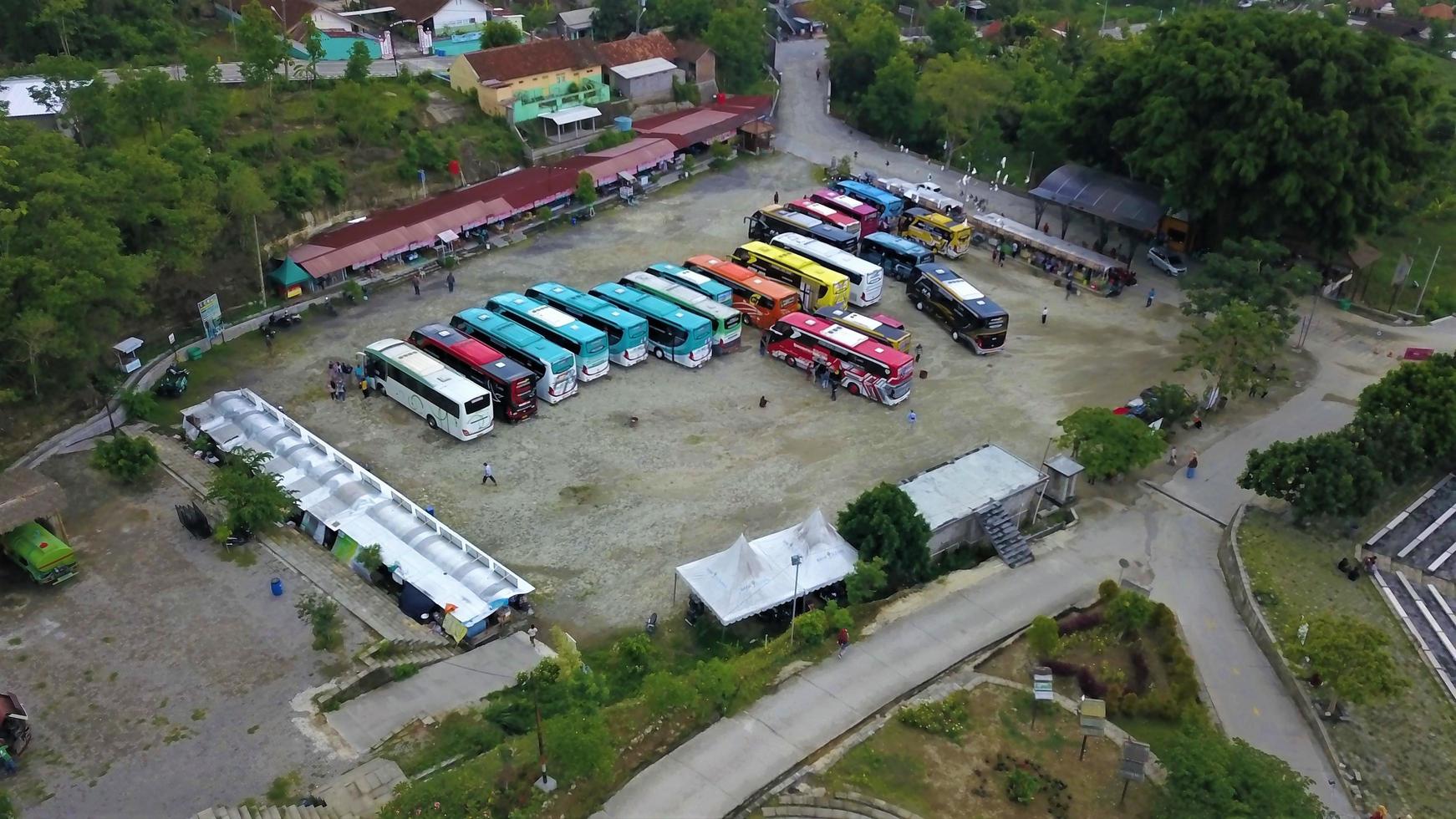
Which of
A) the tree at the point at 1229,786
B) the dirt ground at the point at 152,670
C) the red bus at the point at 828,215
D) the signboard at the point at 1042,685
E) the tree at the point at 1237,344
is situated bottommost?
the dirt ground at the point at 152,670

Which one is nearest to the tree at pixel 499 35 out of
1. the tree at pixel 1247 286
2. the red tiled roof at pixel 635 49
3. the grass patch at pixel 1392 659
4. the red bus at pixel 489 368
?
the red tiled roof at pixel 635 49

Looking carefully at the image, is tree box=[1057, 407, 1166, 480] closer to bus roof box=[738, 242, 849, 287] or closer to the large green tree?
bus roof box=[738, 242, 849, 287]

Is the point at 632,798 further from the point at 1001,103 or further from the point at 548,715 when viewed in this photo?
the point at 1001,103

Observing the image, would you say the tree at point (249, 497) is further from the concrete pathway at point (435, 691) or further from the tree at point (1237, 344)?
the tree at point (1237, 344)

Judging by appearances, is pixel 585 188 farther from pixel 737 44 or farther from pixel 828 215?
pixel 737 44

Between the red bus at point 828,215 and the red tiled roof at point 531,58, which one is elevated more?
the red tiled roof at point 531,58

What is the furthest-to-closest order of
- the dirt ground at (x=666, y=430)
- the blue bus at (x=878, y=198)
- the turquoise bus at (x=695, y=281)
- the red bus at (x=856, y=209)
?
1. the blue bus at (x=878, y=198)
2. the red bus at (x=856, y=209)
3. the turquoise bus at (x=695, y=281)
4. the dirt ground at (x=666, y=430)

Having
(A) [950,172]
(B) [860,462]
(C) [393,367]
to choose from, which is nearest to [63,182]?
(C) [393,367]
